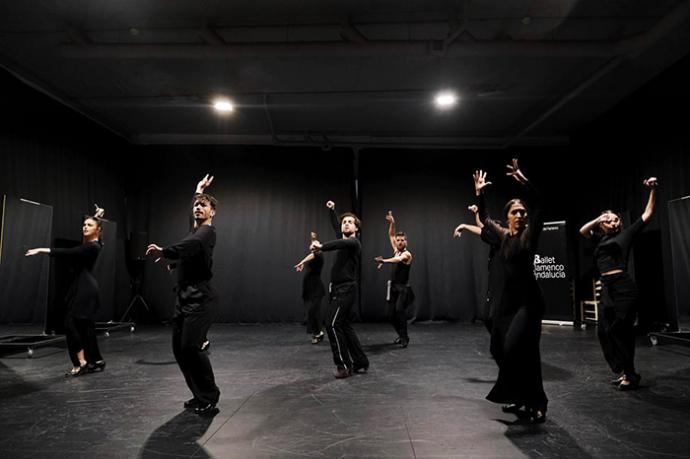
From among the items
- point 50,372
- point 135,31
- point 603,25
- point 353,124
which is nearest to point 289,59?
point 135,31

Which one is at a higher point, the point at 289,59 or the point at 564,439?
the point at 289,59

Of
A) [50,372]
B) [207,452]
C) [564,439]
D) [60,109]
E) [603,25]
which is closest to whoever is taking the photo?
[207,452]

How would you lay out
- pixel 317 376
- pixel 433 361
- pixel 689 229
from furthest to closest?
pixel 689 229
pixel 433 361
pixel 317 376

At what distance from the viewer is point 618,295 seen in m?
3.74

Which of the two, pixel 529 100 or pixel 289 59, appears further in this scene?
pixel 529 100

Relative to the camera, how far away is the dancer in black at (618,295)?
3646 millimetres

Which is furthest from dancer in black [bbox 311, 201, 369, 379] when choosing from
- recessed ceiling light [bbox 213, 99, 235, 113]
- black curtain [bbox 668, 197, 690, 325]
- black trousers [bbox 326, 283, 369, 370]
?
black curtain [bbox 668, 197, 690, 325]

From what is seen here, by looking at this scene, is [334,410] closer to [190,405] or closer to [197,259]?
[190,405]

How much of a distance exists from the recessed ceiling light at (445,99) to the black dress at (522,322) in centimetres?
491

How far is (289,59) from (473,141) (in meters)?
5.35

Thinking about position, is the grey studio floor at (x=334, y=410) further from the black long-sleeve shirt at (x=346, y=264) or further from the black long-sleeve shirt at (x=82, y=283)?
the black long-sleeve shirt at (x=346, y=264)

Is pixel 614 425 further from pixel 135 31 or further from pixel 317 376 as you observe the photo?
pixel 135 31

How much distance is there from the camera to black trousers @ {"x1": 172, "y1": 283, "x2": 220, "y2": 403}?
289cm

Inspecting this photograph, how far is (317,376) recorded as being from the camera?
4160mm
